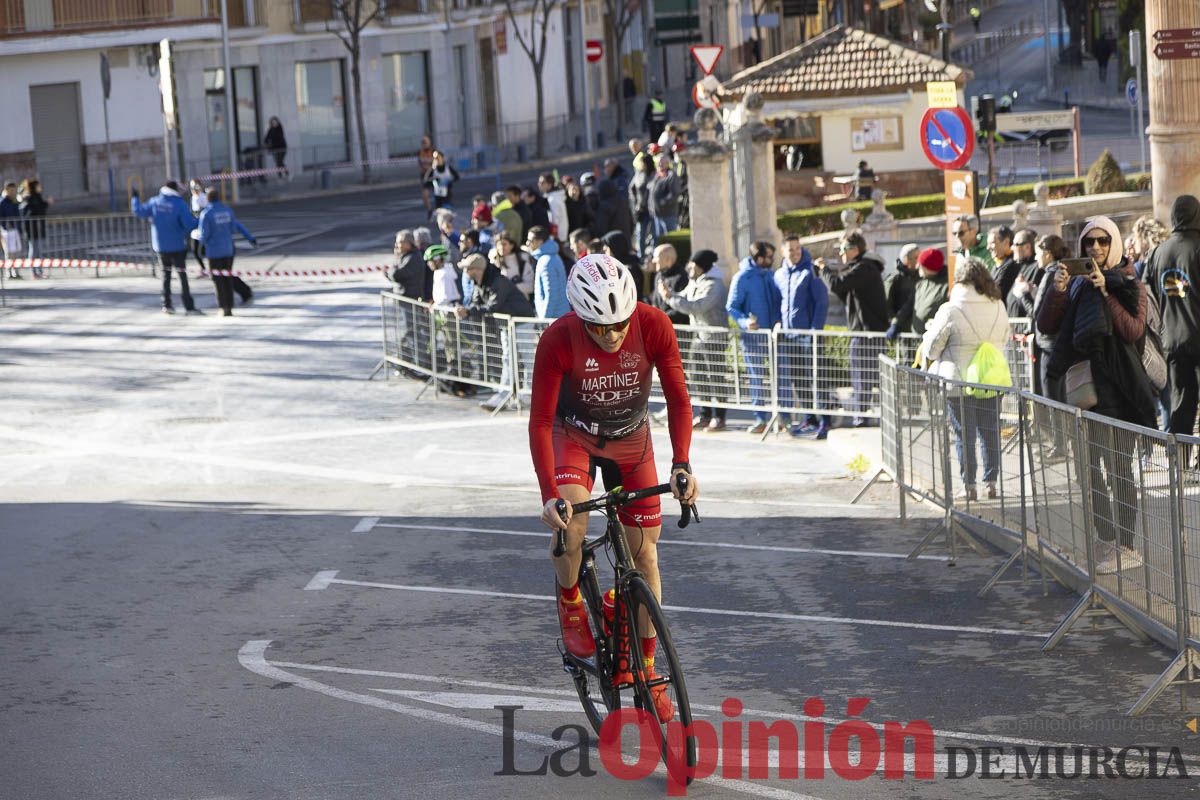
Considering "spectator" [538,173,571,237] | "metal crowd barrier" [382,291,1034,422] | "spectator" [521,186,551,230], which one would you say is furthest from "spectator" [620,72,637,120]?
"metal crowd barrier" [382,291,1034,422]

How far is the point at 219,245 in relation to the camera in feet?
87.4

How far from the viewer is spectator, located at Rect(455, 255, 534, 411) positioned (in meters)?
19.5

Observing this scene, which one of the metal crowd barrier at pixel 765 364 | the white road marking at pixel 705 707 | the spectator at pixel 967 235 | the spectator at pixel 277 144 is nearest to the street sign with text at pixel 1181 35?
the spectator at pixel 967 235

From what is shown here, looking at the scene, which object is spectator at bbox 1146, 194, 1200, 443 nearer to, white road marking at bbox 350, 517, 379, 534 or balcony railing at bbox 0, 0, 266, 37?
white road marking at bbox 350, 517, 379, 534

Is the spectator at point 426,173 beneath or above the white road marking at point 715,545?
above

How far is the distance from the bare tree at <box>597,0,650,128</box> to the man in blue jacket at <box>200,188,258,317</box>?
3727 cm

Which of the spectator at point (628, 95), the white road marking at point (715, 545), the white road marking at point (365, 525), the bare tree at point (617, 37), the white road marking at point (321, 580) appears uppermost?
the bare tree at point (617, 37)

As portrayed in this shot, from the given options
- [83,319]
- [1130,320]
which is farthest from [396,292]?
[1130,320]

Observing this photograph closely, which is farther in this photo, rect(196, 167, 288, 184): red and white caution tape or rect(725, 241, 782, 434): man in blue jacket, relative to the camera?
rect(196, 167, 288, 184): red and white caution tape

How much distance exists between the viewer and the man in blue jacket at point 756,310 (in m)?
17.6

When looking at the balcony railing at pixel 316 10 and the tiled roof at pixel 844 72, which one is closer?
the tiled roof at pixel 844 72

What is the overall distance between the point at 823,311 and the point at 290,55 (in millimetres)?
41078

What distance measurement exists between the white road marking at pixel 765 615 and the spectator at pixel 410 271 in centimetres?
985

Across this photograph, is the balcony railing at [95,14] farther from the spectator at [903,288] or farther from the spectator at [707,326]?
the spectator at [903,288]
